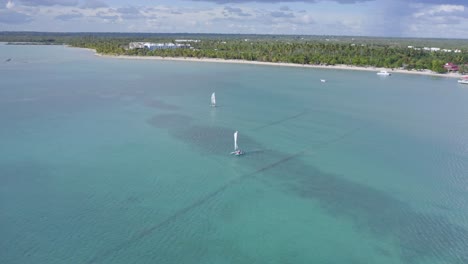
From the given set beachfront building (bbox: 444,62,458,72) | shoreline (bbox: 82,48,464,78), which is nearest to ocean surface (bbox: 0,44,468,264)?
shoreline (bbox: 82,48,464,78)

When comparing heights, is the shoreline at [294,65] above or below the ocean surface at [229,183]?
above

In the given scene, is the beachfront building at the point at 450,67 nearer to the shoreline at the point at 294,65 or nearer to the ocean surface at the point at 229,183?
the shoreline at the point at 294,65

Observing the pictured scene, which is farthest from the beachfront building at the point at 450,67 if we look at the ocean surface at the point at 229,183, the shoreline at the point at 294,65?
the ocean surface at the point at 229,183

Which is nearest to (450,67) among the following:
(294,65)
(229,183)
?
(294,65)

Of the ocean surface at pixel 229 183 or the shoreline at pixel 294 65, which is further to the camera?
the shoreline at pixel 294 65

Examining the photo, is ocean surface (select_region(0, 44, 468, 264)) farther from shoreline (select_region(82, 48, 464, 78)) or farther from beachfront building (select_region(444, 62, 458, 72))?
beachfront building (select_region(444, 62, 458, 72))

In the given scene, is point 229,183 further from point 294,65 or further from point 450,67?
point 450,67

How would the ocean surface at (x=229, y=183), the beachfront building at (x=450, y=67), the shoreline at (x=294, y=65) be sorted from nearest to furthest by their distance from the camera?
the ocean surface at (x=229, y=183), the shoreline at (x=294, y=65), the beachfront building at (x=450, y=67)

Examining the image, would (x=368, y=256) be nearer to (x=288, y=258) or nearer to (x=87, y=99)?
(x=288, y=258)

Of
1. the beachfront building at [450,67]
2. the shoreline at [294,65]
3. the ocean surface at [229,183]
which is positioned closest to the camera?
the ocean surface at [229,183]
